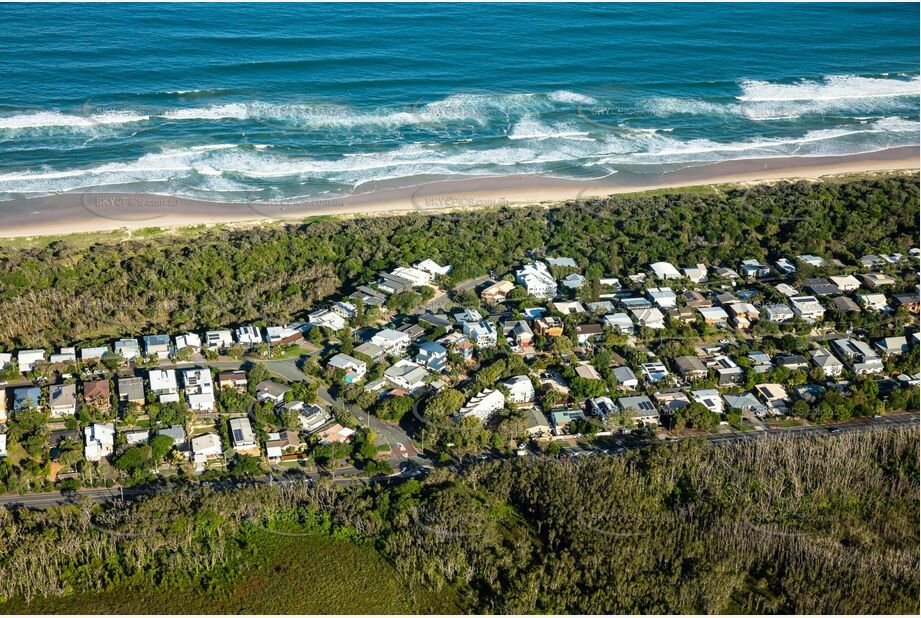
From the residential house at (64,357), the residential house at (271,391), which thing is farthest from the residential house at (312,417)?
the residential house at (64,357)

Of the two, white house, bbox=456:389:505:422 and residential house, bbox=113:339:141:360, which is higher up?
residential house, bbox=113:339:141:360

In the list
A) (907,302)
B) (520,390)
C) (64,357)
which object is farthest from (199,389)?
(907,302)

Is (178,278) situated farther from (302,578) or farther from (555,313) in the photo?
(302,578)

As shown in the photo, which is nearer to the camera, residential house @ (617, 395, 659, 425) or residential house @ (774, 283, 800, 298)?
residential house @ (617, 395, 659, 425)

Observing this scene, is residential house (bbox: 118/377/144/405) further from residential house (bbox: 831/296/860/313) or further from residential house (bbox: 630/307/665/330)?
residential house (bbox: 831/296/860/313)

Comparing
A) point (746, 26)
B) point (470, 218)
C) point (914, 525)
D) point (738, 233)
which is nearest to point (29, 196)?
point (470, 218)

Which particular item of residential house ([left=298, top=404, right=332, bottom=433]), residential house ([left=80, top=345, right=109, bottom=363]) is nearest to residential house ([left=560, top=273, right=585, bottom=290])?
residential house ([left=298, top=404, right=332, bottom=433])

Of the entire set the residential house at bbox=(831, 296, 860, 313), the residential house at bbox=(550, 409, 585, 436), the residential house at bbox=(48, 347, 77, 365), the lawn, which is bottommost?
the lawn

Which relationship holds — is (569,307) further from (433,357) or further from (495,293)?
(433,357)

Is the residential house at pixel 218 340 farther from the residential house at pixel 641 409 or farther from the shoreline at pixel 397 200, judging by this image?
the residential house at pixel 641 409
